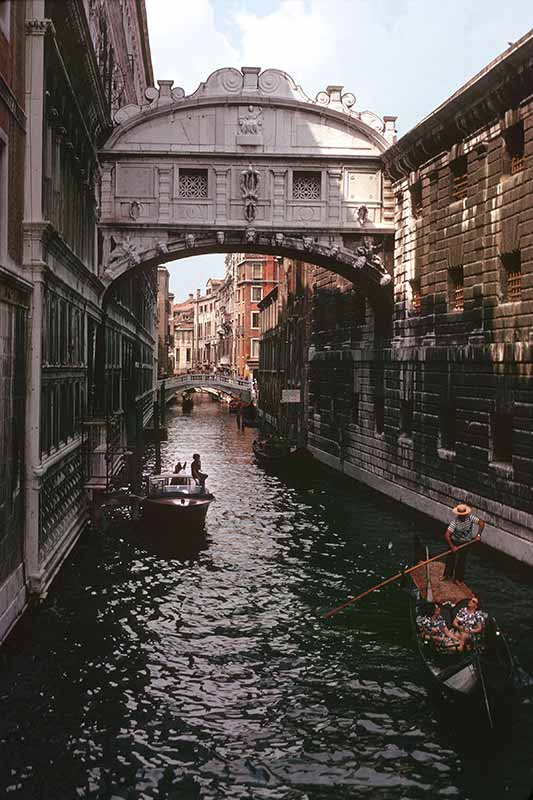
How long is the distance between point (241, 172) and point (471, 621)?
18881 millimetres

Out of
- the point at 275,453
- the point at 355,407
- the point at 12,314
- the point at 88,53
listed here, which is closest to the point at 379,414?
the point at 355,407

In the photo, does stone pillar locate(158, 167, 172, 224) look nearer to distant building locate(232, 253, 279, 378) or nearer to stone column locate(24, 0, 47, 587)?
stone column locate(24, 0, 47, 587)

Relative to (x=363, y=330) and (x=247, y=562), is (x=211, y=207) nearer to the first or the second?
(x=363, y=330)

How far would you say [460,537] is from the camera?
15.7 meters

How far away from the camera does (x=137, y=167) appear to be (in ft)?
88.3

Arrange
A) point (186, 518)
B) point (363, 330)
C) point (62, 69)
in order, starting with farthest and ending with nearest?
point (363, 330)
point (186, 518)
point (62, 69)

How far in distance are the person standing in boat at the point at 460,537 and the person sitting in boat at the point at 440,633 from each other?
300 cm

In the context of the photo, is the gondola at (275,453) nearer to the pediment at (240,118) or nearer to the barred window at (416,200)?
the barred window at (416,200)

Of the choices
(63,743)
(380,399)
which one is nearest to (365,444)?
(380,399)

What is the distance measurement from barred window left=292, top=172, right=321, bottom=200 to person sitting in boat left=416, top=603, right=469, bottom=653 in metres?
17.8

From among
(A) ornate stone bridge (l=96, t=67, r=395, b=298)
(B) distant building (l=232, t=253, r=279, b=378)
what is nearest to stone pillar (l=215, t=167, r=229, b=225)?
(A) ornate stone bridge (l=96, t=67, r=395, b=298)

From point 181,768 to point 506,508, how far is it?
37.9 feet

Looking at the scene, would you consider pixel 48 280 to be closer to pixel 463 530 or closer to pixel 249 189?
pixel 463 530

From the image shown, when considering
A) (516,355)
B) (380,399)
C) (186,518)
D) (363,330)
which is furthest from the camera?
(363,330)
